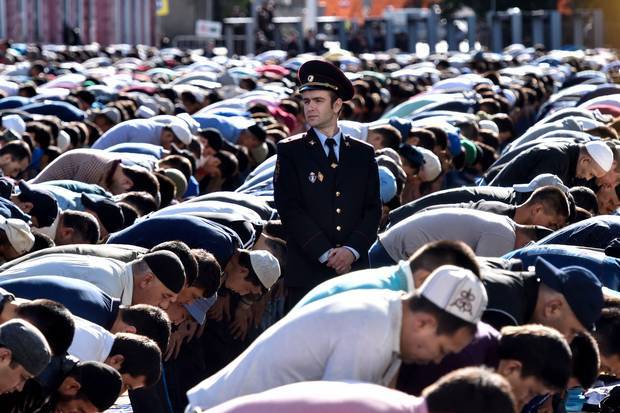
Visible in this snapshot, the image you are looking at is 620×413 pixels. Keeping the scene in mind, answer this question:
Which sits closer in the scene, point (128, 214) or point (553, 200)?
point (553, 200)

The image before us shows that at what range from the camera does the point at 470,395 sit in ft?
13.9

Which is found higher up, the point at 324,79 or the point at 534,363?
the point at 324,79

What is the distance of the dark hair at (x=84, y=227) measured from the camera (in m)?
7.98

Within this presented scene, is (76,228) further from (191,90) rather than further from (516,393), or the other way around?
(191,90)

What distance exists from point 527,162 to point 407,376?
4.86 metres

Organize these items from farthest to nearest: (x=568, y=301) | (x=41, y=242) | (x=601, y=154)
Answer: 1. (x=601, y=154)
2. (x=41, y=242)
3. (x=568, y=301)

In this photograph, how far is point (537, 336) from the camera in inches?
Result: 195

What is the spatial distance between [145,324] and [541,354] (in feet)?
5.77

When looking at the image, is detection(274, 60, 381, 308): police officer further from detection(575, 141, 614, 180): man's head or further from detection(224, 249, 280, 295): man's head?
detection(575, 141, 614, 180): man's head

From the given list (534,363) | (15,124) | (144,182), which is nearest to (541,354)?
(534,363)

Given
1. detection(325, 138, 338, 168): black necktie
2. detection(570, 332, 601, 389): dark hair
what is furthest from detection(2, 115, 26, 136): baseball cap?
detection(570, 332, 601, 389): dark hair

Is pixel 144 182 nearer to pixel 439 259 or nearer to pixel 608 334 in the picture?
pixel 608 334

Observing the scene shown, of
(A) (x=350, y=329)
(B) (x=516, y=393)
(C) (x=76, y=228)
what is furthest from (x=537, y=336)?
(C) (x=76, y=228)

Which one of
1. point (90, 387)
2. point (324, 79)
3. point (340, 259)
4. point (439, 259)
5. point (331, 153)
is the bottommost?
point (90, 387)
